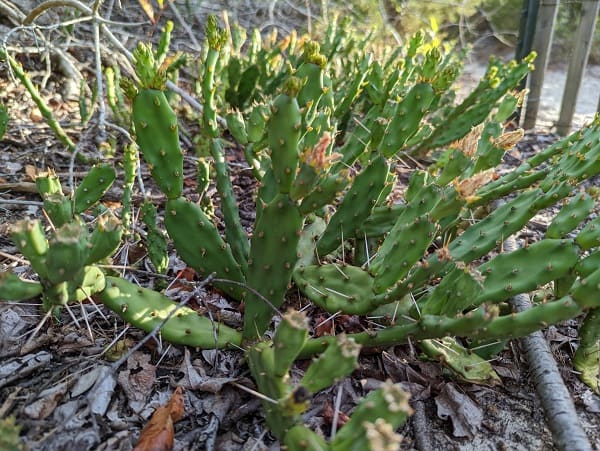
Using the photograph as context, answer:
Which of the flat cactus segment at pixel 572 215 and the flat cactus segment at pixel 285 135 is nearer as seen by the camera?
the flat cactus segment at pixel 285 135

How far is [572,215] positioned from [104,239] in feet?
5.40

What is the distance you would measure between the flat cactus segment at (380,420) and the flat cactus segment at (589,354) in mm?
1104

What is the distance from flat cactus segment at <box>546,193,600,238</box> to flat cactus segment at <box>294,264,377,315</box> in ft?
2.38

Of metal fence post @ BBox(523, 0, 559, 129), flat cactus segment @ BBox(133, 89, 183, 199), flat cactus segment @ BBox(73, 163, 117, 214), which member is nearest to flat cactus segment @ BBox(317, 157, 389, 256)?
flat cactus segment @ BBox(133, 89, 183, 199)

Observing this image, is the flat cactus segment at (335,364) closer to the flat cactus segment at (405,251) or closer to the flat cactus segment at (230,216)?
the flat cactus segment at (405,251)

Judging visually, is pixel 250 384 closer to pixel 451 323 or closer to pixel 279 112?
pixel 451 323

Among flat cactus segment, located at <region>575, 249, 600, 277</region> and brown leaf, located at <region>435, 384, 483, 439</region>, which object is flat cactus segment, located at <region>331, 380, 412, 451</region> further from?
flat cactus segment, located at <region>575, 249, 600, 277</region>

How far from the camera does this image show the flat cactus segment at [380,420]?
3.91 ft

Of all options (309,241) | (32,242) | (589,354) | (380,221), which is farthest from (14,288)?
(589,354)

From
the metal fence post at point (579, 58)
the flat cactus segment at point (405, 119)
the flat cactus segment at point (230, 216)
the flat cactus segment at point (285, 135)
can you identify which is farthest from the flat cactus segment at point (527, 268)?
the metal fence post at point (579, 58)

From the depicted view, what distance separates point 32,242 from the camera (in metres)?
1.46

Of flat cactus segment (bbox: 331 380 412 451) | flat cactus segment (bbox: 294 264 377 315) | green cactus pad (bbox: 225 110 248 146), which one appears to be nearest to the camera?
flat cactus segment (bbox: 331 380 412 451)

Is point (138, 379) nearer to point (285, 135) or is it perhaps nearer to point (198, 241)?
point (198, 241)

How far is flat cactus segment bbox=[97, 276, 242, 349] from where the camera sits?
178cm
